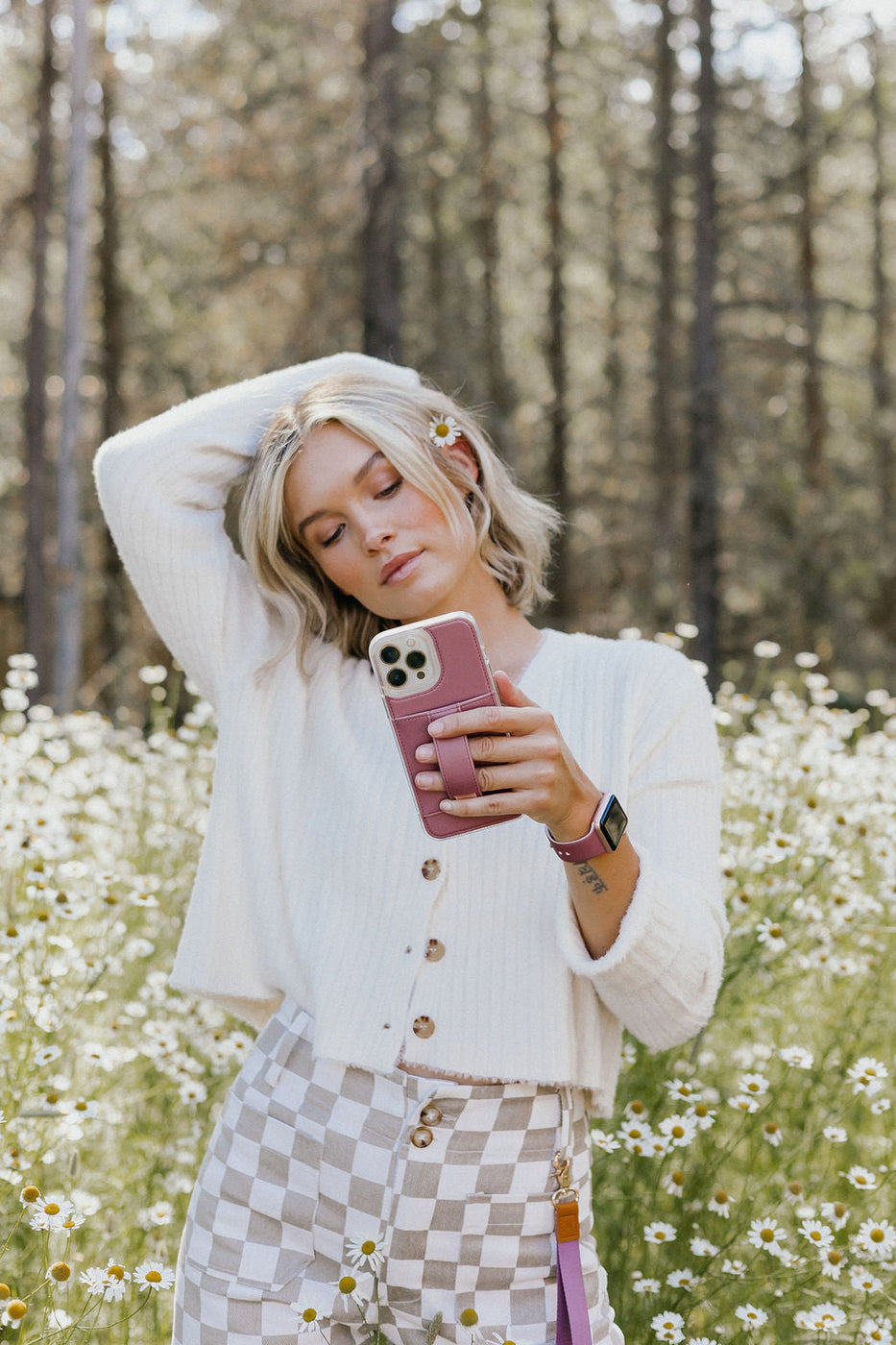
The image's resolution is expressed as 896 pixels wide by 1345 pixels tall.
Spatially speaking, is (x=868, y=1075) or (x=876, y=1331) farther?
(x=868, y=1075)

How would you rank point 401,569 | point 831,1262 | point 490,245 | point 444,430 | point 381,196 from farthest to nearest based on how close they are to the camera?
point 490,245
point 381,196
point 831,1262
point 444,430
point 401,569

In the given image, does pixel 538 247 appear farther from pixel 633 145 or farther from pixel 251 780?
pixel 251 780

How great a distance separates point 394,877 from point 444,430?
782mm

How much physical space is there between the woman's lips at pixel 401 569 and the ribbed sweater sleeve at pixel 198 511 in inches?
11.3

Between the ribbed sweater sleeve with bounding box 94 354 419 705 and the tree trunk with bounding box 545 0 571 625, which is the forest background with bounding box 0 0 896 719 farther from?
the ribbed sweater sleeve with bounding box 94 354 419 705

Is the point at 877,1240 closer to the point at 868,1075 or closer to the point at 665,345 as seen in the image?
the point at 868,1075

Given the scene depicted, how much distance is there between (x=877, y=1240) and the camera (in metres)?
2.34

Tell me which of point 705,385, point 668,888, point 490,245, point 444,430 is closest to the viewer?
point 668,888

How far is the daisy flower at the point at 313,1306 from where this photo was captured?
1.73m

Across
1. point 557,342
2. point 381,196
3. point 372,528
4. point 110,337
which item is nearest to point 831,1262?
point 372,528

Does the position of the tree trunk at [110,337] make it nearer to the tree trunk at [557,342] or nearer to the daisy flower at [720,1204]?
the tree trunk at [557,342]

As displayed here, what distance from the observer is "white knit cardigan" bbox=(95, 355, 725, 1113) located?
1.74 metres

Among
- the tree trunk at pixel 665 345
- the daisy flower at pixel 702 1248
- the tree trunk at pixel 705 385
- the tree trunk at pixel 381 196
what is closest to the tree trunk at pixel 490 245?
the tree trunk at pixel 665 345

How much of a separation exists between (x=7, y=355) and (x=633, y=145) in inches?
391
